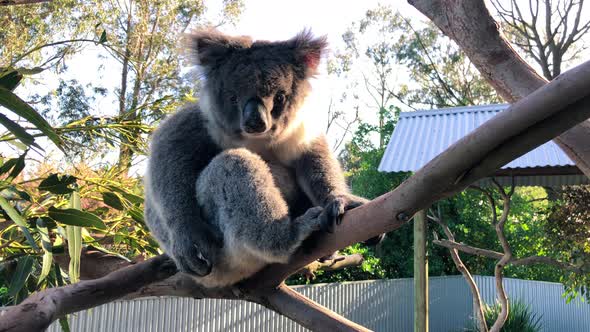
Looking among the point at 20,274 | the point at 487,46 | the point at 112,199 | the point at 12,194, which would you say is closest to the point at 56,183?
the point at 12,194

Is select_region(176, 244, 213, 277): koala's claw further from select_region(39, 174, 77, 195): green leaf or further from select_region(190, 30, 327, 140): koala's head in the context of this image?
select_region(39, 174, 77, 195): green leaf

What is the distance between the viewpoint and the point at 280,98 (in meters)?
2.01

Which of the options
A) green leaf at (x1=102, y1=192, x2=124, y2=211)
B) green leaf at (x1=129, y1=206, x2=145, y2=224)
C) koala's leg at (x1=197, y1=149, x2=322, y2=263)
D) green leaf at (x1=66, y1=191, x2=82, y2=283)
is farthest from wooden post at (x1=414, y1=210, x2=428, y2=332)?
koala's leg at (x1=197, y1=149, x2=322, y2=263)

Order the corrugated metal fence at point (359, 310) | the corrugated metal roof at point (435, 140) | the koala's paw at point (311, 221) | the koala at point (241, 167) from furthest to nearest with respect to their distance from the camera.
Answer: the corrugated metal fence at point (359, 310) → the corrugated metal roof at point (435, 140) → the koala at point (241, 167) → the koala's paw at point (311, 221)

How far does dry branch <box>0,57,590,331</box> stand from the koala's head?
1.78 ft

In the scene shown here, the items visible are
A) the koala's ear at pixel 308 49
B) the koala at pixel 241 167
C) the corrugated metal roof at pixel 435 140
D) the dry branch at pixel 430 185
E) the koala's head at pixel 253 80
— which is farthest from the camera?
the corrugated metal roof at pixel 435 140

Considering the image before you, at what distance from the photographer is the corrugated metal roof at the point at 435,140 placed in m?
4.42

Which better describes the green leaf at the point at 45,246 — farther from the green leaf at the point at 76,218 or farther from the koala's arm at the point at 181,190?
the koala's arm at the point at 181,190

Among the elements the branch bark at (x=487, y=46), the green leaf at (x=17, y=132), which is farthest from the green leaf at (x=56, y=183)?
the branch bark at (x=487, y=46)

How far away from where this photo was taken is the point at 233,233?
5.49 feet

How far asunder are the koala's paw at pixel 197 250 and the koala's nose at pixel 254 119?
0.39 m

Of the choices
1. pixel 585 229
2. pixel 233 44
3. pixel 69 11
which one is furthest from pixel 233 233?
pixel 69 11

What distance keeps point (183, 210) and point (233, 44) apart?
2.37 ft

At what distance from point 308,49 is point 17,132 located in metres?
1.15
